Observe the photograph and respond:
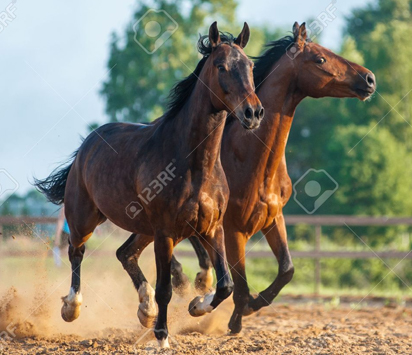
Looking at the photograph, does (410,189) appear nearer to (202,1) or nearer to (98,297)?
(202,1)

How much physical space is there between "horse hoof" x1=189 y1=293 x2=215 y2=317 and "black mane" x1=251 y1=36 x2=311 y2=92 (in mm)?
2025

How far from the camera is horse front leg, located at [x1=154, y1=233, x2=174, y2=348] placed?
495 cm

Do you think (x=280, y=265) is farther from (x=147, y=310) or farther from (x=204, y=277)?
(x=147, y=310)

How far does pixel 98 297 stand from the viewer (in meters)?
7.65

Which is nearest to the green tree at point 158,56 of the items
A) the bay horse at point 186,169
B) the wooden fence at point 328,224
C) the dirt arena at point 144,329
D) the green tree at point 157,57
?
the green tree at point 157,57

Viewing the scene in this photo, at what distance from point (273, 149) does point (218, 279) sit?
137cm

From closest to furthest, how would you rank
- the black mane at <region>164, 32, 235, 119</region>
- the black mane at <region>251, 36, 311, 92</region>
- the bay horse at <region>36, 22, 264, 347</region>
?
the bay horse at <region>36, 22, 264, 347</region> < the black mane at <region>164, 32, 235, 119</region> < the black mane at <region>251, 36, 311, 92</region>

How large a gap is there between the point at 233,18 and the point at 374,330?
23.1 m

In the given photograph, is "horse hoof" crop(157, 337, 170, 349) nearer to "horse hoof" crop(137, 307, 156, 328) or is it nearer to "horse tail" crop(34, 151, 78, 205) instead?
"horse hoof" crop(137, 307, 156, 328)

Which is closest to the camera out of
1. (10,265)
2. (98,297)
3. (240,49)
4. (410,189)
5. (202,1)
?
(240,49)

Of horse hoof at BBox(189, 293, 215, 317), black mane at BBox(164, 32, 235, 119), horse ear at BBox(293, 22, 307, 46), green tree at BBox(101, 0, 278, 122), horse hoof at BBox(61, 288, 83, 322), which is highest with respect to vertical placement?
green tree at BBox(101, 0, 278, 122)

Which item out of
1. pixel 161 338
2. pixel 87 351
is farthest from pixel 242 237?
pixel 87 351

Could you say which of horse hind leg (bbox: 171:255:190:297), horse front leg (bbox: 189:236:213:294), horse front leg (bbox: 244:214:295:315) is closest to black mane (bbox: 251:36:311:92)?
horse front leg (bbox: 244:214:295:315)

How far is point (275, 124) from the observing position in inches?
224
